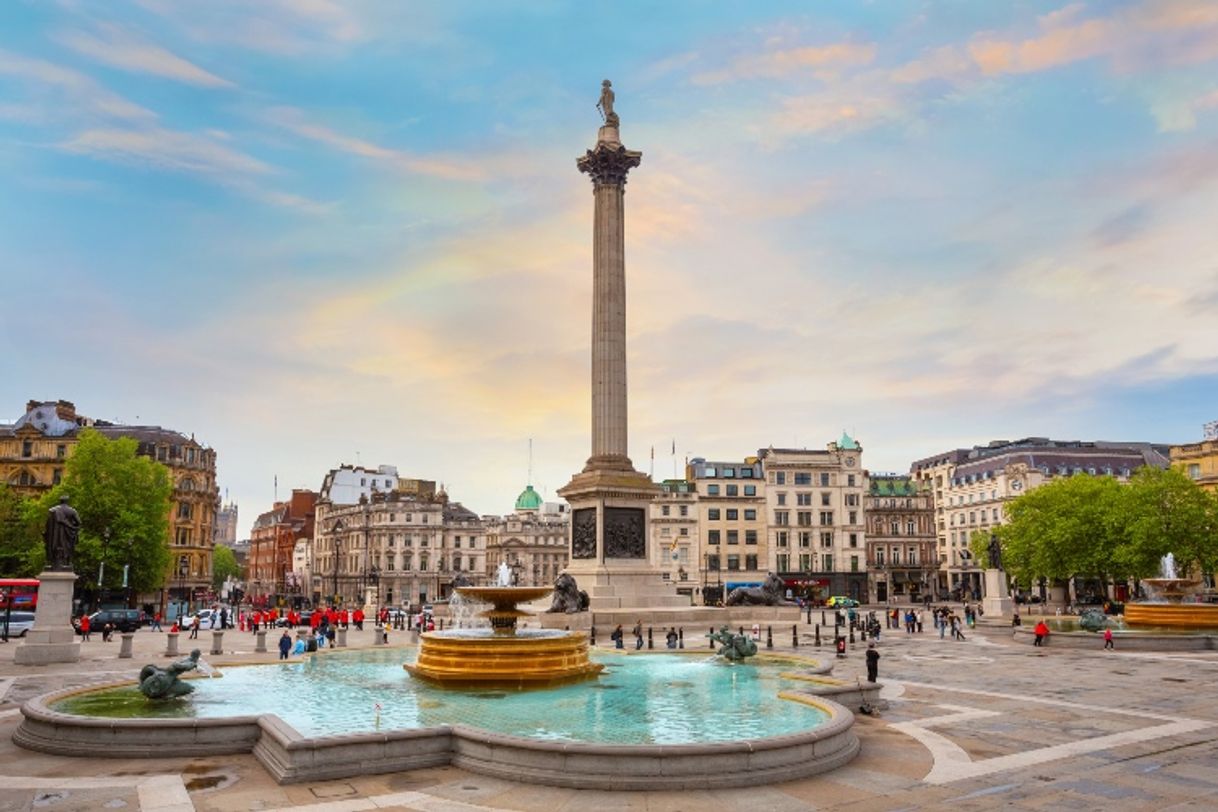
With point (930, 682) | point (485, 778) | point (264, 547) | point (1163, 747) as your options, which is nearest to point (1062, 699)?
point (930, 682)

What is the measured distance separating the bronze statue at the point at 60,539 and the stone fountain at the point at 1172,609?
4687 cm

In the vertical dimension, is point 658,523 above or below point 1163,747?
above

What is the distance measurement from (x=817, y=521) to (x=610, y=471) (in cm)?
5797

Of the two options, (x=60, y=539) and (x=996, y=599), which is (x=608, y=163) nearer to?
(x=60, y=539)

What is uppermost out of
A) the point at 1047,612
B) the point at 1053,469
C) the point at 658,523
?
the point at 1053,469

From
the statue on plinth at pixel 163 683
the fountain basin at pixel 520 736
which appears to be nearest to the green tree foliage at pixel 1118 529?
the fountain basin at pixel 520 736

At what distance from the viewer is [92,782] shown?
1285cm

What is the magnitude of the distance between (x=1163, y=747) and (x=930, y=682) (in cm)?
1001

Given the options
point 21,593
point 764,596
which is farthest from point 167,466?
point 764,596

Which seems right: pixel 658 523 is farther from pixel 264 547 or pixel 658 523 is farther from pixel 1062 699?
pixel 264 547

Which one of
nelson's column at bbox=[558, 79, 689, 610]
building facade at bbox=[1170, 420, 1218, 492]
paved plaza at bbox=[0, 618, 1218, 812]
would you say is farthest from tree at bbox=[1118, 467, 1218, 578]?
paved plaza at bbox=[0, 618, 1218, 812]

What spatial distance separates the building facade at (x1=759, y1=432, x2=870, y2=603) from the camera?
323 ft

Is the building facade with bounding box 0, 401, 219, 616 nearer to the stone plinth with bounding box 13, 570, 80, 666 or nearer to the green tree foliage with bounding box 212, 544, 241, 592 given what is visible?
the stone plinth with bounding box 13, 570, 80, 666

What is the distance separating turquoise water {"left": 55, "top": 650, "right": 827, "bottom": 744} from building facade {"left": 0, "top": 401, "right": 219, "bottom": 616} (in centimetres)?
6737
